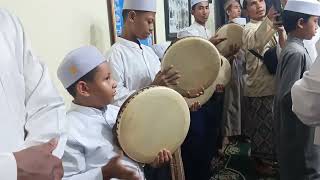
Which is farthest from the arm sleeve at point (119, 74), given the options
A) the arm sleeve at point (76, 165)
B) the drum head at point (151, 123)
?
the arm sleeve at point (76, 165)

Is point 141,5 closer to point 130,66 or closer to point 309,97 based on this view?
point 130,66

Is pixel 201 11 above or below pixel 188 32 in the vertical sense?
above

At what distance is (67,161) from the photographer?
1.36 meters

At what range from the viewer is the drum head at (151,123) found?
4.92 feet

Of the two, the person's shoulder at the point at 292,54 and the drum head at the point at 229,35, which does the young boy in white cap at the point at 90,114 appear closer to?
the person's shoulder at the point at 292,54

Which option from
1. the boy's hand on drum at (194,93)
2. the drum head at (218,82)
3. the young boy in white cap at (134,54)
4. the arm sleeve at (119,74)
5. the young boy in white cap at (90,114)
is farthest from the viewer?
the drum head at (218,82)

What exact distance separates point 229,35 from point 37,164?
2388mm

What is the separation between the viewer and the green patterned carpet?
3.29 metres

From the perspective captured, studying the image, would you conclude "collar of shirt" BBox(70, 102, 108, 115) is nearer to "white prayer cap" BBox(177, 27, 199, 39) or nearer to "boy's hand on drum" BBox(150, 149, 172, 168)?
"boy's hand on drum" BBox(150, 149, 172, 168)

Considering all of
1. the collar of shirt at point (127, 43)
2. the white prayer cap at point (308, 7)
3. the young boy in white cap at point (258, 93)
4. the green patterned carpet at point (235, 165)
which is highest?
the white prayer cap at point (308, 7)

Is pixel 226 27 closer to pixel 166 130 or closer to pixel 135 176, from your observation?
pixel 166 130

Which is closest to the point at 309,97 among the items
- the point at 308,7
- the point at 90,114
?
the point at 90,114

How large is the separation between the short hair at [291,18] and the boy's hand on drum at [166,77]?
0.76 meters

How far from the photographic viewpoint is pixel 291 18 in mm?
2348
